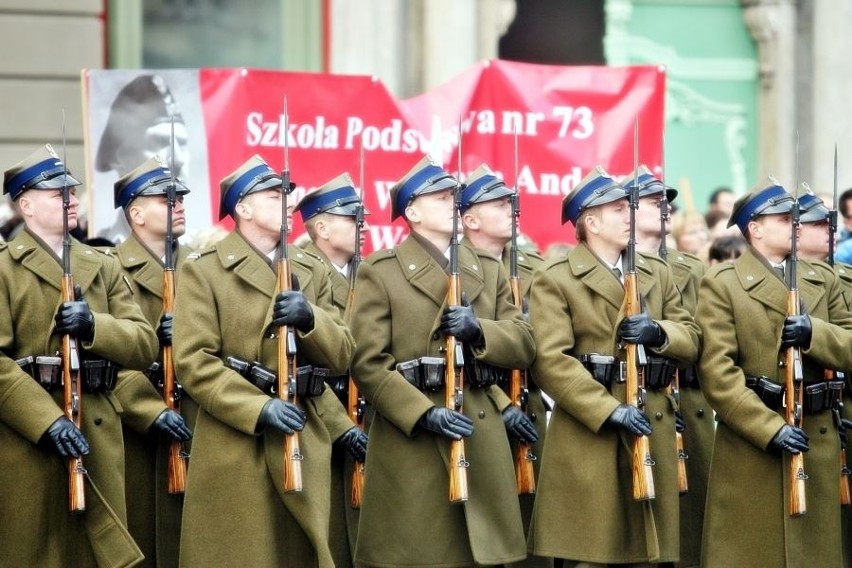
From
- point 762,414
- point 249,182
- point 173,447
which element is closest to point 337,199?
point 249,182

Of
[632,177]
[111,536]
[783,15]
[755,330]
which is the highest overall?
[783,15]

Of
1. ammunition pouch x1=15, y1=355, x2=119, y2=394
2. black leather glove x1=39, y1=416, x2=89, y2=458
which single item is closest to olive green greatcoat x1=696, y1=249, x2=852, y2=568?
ammunition pouch x1=15, y1=355, x2=119, y2=394

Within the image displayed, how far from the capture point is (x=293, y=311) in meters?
8.20

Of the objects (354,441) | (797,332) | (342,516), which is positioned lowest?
(342,516)

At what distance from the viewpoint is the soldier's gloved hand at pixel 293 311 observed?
820cm

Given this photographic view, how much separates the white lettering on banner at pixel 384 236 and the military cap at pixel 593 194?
98.9 inches

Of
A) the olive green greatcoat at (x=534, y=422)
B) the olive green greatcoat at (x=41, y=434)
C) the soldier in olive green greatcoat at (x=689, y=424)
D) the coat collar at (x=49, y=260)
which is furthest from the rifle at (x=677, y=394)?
the coat collar at (x=49, y=260)

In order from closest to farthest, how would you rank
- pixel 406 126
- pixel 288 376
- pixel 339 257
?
pixel 288 376
pixel 339 257
pixel 406 126

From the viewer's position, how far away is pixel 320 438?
8.57 m

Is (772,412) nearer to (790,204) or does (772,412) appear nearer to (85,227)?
(790,204)

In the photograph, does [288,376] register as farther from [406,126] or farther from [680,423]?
[406,126]

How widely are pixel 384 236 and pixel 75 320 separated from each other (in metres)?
3.80

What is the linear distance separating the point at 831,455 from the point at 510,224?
195cm

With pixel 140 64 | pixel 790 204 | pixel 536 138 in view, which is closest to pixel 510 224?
pixel 790 204
